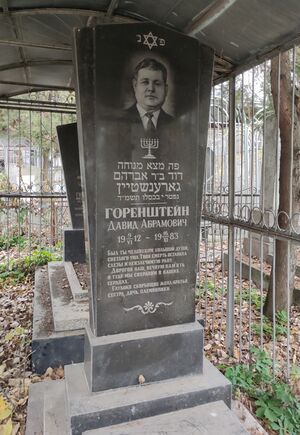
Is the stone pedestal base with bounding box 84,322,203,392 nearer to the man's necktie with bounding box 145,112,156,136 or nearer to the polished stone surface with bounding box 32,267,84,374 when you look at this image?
the polished stone surface with bounding box 32,267,84,374

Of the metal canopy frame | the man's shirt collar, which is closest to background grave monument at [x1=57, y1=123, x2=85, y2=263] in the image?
the metal canopy frame

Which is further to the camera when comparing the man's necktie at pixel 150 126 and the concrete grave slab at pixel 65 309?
the concrete grave slab at pixel 65 309

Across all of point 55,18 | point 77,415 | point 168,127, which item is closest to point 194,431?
point 77,415

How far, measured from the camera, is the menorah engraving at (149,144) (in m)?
2.39

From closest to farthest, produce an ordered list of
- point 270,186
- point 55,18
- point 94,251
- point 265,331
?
1. point 94,251
2. point 55,18
3. point 265,331
4. point 270,186

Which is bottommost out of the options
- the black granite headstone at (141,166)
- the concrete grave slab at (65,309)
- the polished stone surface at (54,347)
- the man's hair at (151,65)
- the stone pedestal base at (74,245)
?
the polished stone surface at (54,347)

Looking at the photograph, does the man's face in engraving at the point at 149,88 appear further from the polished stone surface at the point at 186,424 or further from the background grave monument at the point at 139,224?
the polished stone surface at the point at 186,424

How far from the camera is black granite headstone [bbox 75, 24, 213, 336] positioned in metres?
2.25

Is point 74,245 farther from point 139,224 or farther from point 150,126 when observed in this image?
point 150,126

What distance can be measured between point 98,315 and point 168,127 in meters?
1.30

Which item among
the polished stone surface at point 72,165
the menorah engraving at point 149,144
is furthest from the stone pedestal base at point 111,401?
the polished stone surface at point 72,165

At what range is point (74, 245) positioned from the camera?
17.4 feet

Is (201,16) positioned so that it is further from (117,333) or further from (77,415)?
(77,415)

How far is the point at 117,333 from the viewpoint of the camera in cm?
240
